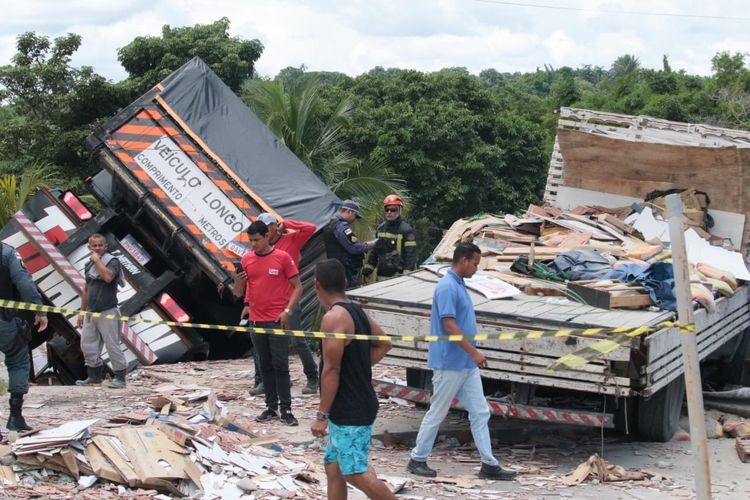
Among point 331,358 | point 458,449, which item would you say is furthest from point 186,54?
point 331,358

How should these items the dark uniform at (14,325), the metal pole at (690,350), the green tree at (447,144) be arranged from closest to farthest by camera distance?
the metal pole at (690,350) < the dark uniform at (14,325) < the green tree at (447,144)

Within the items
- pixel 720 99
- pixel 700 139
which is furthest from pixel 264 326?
pixel 720 99

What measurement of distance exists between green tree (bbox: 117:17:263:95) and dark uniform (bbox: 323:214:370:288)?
427 inches

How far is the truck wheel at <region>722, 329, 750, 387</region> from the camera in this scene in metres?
8.67

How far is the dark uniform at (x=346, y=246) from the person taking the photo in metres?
8.45

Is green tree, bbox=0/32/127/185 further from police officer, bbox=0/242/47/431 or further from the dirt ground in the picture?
police officer, bbox=0/242/47/431

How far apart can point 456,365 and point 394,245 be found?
344cm

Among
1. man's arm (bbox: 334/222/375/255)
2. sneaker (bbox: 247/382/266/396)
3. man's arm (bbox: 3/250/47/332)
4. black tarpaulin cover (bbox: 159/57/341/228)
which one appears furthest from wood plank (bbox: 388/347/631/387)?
black tarpaulin cover (bbox: 159/57/341/228)

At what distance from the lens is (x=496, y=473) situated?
5.84 metres

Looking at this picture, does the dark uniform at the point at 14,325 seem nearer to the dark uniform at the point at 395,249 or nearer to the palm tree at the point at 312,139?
the dark uniform at the point at 395,249

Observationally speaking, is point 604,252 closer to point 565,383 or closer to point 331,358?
point 565,383

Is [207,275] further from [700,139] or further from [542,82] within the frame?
[542,82]

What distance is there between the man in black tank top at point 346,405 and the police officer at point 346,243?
3970mm

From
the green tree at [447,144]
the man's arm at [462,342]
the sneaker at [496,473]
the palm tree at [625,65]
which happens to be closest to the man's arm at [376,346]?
the man's arm at [462,342]
